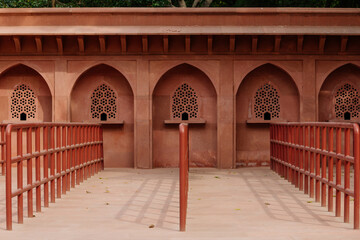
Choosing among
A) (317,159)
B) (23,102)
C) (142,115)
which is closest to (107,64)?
(142,115)

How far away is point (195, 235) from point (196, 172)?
6.82m

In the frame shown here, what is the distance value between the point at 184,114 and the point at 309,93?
3403mm

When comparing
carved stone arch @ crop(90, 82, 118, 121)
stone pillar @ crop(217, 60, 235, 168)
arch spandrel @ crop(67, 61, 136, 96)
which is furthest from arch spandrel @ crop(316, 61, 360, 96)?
carved stone arch @ crop(90, 82, 118, 121)

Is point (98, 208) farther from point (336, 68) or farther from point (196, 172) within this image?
point (336, 68)

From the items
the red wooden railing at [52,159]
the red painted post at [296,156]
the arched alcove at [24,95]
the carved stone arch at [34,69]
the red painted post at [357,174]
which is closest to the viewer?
the red painted post at [357,174]

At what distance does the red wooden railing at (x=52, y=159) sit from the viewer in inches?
226

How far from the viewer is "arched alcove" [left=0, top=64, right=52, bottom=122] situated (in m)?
13.1

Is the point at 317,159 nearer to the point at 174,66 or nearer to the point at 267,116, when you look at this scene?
the point at 267,116

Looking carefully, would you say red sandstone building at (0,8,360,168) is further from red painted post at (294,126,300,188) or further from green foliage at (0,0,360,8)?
green foliage at (0,0,360,8)

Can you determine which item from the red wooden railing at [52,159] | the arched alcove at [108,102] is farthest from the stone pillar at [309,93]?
the red wooden railing at [52,159]

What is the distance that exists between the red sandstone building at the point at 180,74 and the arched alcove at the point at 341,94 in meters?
0.03

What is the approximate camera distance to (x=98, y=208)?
6883 mm

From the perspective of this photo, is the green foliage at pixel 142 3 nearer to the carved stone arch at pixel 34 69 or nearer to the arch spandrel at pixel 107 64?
the arch spandrel at pixel 107 64

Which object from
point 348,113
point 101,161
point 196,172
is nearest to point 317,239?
point 196,172
